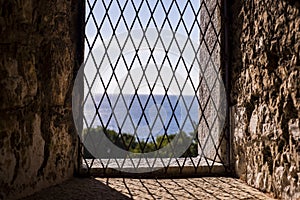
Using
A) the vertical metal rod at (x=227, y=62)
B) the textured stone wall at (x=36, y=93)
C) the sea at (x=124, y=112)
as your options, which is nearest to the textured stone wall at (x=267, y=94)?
the vertical metal rod at (x=227, y=62)

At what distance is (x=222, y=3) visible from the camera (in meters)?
2.05

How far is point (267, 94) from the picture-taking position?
152cm

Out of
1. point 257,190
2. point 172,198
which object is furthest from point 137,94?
point 257,190

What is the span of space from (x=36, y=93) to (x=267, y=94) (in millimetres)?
1023

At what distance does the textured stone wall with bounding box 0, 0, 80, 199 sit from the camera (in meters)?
1.27

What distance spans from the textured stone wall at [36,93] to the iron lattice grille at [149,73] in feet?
0.53

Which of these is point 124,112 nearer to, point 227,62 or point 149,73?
point 149,73

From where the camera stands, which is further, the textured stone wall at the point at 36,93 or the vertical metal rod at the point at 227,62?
the vertical metal rod at the point at 227,62

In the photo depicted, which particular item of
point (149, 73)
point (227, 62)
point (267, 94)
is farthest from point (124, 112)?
point (267, 94)

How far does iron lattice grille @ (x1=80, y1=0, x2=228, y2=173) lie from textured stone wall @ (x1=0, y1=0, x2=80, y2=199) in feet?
0.53

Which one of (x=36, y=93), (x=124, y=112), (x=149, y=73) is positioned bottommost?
(x=124, y=112)

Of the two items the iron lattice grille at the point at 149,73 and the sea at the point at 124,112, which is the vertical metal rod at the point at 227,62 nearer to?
the iron lattice grille at the point at 149,73

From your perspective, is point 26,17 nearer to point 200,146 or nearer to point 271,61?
point 271,61

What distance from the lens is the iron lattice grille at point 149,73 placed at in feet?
6.47
